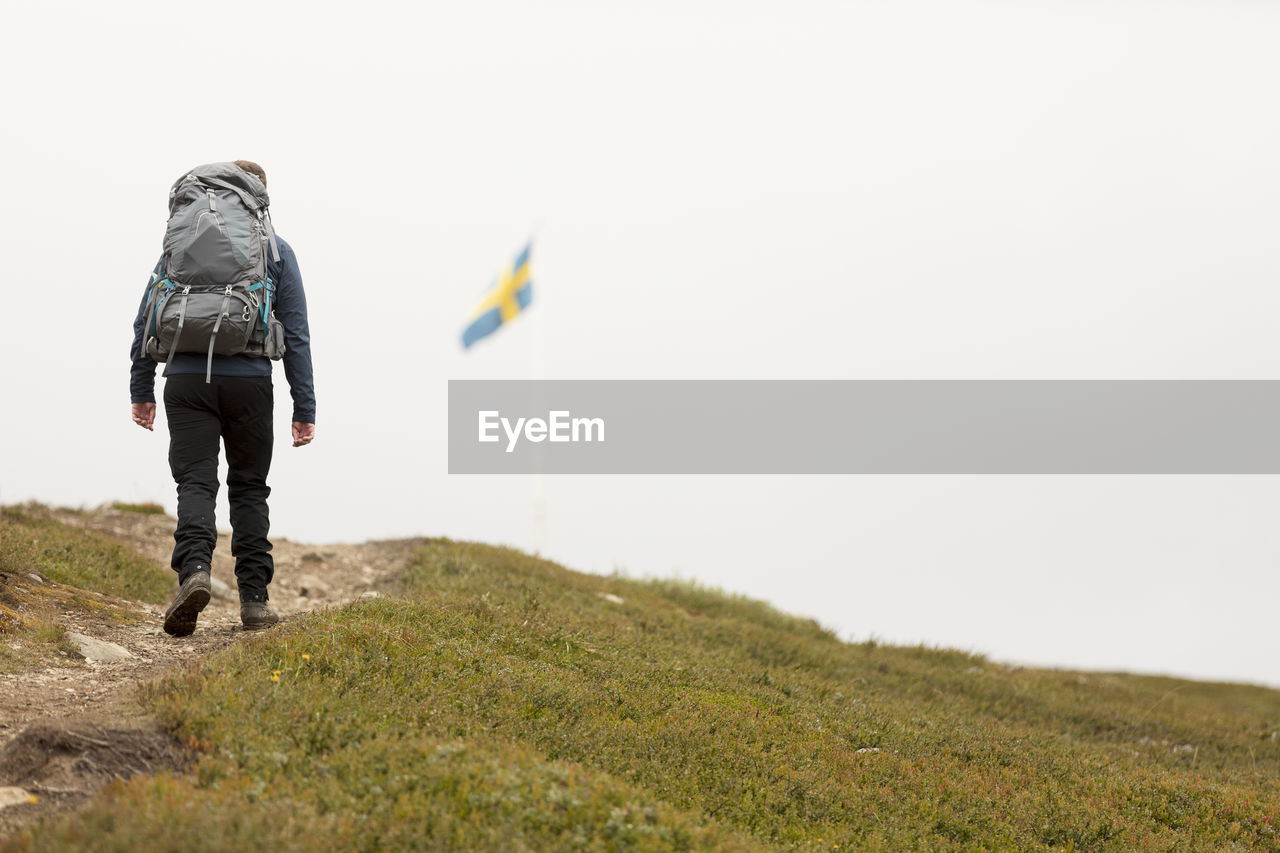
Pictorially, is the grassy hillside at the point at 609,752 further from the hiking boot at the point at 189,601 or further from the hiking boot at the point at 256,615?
the hiking boot at the point at 189,601

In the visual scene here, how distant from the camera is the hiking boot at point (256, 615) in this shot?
9.95 metres

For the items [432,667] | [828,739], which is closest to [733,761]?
[828,739]

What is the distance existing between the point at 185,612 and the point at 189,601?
217 millimetres

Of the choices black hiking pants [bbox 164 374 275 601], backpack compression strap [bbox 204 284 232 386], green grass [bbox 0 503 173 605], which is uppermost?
backpack compression strap [bbox 204 284 232 386]

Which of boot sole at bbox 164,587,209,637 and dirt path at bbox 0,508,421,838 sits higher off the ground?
boot sole at bbox 164,587,209,637

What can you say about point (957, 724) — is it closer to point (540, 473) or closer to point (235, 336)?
point (235, 336)

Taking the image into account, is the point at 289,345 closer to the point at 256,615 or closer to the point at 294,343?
the point at 294,343

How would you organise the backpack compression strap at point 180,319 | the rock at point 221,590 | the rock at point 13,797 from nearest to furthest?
the rock at point 13,797 → the backpack compression strap at point 180,319 → the rock at point 221,590

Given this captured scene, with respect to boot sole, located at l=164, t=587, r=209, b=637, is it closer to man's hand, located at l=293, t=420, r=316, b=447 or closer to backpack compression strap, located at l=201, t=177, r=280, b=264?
man's hand, located at l=293, t=420, r=316, b=447

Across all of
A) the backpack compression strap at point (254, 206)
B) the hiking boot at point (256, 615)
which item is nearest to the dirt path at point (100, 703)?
the hiking boot at point (256, 615)

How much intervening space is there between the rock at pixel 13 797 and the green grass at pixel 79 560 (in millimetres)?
6386

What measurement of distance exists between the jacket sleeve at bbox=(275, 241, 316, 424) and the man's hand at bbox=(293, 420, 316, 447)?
0.04 metres

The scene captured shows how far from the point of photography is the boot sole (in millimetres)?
9117

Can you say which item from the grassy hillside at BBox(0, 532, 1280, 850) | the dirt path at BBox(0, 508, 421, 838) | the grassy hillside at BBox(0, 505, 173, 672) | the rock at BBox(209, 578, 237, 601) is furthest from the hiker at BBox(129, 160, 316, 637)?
the rock at BBox(209, 578, 237, 601)
